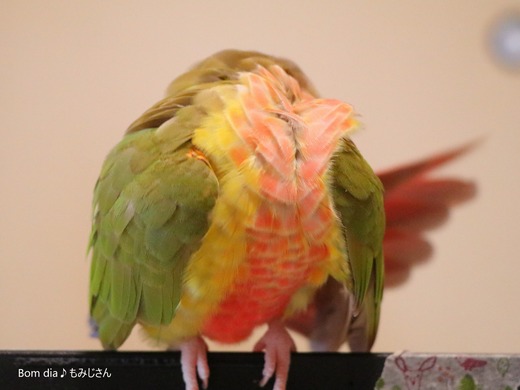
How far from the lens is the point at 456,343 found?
3.40 ft

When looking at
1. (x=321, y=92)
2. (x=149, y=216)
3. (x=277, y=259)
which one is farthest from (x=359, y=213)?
(x=321, y=92)

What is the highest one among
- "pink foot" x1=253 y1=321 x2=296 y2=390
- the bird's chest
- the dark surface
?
the bird's chest

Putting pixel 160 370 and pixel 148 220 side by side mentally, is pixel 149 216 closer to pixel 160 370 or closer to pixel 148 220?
pixel 148 220

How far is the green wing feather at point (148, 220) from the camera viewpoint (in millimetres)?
512

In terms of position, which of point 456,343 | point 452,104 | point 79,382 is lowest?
point 456,343

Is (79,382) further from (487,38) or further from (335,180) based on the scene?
(487,38)

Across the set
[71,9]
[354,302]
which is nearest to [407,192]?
[354,302]

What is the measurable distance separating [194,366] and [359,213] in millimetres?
213

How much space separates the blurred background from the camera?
3.03ft

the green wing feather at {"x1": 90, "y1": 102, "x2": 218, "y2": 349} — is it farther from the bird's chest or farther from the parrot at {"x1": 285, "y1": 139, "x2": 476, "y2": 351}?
the parrot at {"x1": 285, "y1": 139, "x2": 476, "y2": 351}

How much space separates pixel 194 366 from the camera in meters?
0.56

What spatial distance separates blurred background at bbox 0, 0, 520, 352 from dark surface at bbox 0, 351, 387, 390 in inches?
13.3

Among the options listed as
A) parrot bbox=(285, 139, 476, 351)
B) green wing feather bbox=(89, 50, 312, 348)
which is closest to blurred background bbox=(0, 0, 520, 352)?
parrot bbox=(285, 139, 476, 351)

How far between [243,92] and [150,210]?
0.15 metres
